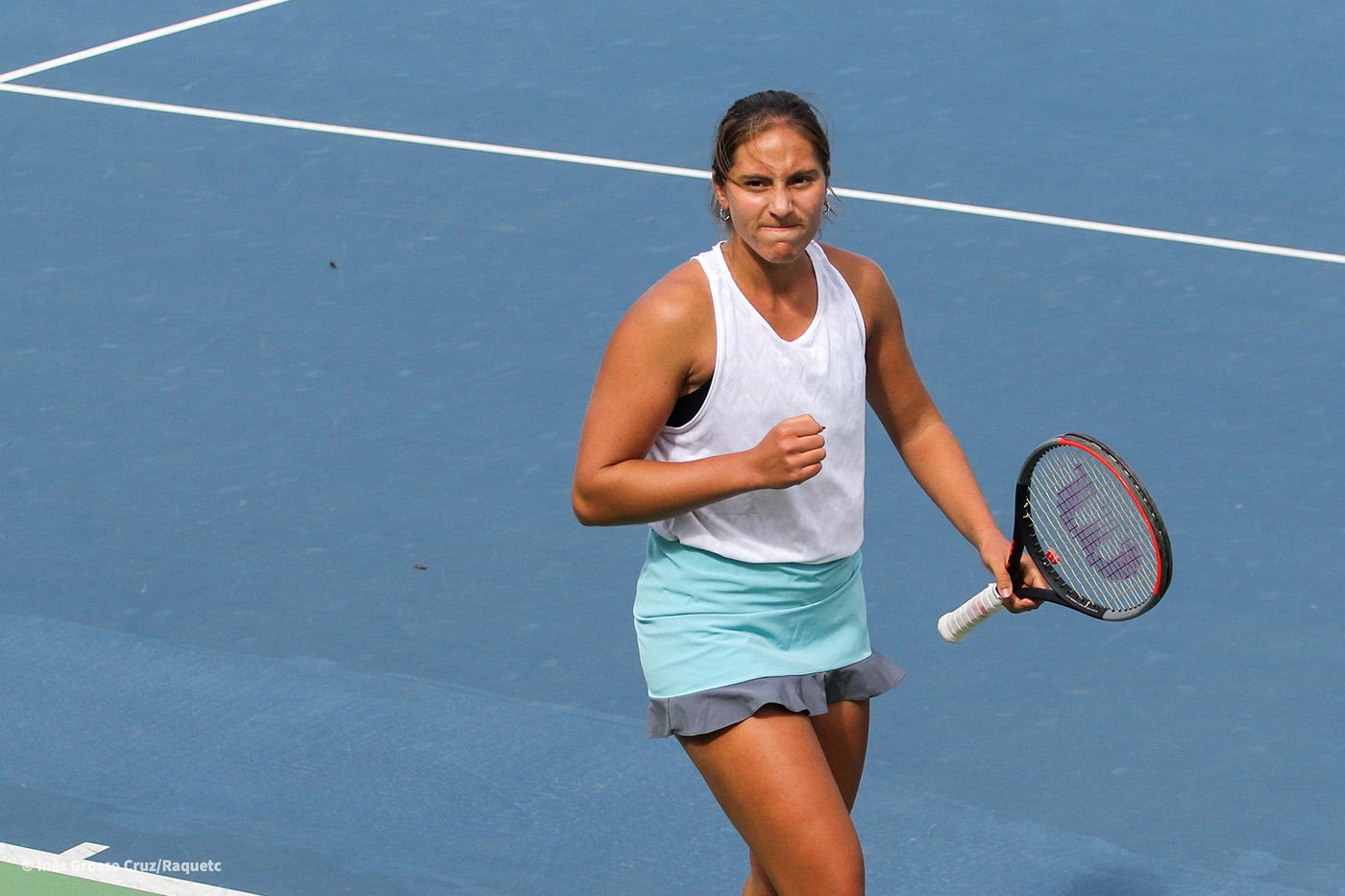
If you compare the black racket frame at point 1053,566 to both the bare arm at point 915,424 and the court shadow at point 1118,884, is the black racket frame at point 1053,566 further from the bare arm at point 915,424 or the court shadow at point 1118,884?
the court shadow at point 1118,884

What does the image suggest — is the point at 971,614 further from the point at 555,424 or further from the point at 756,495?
the point at 555,424

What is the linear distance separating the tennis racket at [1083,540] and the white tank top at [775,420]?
0.35 meters

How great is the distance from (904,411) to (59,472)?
369cm

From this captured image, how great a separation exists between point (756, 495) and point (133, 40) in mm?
8387

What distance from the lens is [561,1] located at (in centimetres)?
1098

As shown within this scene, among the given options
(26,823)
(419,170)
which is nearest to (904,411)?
(26,823)

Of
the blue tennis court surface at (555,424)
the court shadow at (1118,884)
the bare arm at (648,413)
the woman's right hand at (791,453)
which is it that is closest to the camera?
the woman's right hand at (791,453)

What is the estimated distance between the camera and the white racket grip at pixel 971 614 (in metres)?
3.41

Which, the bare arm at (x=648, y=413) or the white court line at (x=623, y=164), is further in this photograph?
the white court line at (x=623, y=164)

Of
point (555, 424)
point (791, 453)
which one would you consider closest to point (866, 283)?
point (791, 453)

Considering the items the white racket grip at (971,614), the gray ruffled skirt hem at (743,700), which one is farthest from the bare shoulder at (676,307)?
the white racket grip at (971,614)

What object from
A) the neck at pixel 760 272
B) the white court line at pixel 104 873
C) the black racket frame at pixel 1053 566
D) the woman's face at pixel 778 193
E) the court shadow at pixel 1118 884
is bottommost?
the court shadow at pixel 1118 884

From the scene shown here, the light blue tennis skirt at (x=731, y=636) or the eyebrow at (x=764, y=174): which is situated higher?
the eyebrow at (x=764, y=174)

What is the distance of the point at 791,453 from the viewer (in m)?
2.92
